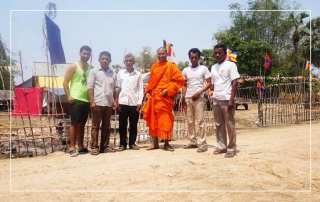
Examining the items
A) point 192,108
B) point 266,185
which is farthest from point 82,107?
point 266,185

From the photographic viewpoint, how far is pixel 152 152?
4.67m

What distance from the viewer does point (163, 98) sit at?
4.84m

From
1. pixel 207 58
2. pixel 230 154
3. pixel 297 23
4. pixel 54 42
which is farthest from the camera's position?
pixel 207 58

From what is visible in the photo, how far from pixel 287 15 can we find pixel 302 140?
1014 inches

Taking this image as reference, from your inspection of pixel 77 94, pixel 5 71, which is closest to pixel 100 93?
pixel 77 94

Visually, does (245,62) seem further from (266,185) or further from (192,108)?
(266,185)

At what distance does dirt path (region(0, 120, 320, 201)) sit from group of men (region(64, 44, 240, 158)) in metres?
0.40

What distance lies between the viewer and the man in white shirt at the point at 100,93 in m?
4.59

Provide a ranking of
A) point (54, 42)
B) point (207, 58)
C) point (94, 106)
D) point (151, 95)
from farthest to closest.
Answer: point (207, 58)
point (54, 42)
point (151, 95)
point (94, 106)

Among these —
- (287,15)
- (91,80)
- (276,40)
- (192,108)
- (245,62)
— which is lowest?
(192,108)

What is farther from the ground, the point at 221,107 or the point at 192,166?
the point at 221,107

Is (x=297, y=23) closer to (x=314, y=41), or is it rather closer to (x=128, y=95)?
(x=314, y=41)

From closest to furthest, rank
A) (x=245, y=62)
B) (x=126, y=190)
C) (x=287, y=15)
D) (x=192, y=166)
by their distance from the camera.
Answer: (x=126, y=190) < (x=192, y=166) < (x=245, y=62) < (x=287, y=15)

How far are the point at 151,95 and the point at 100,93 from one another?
2.81ft
